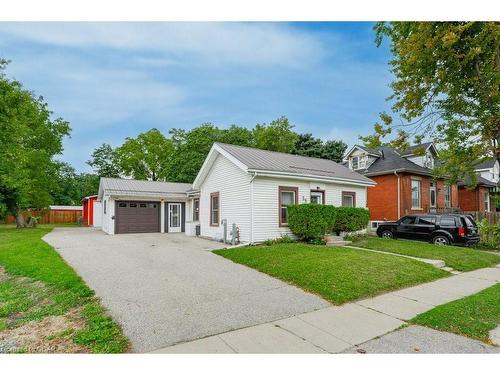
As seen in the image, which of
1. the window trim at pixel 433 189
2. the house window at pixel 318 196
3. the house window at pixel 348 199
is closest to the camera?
the house window at pixel 318 196

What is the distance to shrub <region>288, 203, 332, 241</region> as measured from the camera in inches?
481

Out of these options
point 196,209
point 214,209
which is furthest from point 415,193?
point 196,209

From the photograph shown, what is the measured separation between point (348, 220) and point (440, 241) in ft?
13.4

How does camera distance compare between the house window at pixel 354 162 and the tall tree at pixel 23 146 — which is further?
the house window at pixel 354 162

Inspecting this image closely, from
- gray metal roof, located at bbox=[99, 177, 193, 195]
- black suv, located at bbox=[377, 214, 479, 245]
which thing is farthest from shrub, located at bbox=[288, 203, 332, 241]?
gray metal roof, located at bbox=[99, 177, 193, 195]

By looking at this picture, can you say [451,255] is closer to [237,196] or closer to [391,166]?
[237,196]

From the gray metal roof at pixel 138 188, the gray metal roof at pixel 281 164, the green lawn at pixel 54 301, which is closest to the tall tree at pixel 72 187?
the gray metal roof at pixel 138 188

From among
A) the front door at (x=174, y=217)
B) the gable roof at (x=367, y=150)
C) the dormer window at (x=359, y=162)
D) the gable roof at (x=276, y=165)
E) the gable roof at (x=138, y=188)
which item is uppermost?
the gable roof at (x=367, y=150)

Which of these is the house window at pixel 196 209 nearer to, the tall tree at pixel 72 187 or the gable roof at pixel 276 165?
the gable roof at pixel 276 165

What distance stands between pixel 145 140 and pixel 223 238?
36643 mm

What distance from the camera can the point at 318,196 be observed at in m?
14.4

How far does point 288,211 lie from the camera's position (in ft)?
42.0

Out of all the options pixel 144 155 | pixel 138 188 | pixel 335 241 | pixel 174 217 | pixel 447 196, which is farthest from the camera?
pixel 144 155

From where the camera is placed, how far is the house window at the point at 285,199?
1291 centimetres
